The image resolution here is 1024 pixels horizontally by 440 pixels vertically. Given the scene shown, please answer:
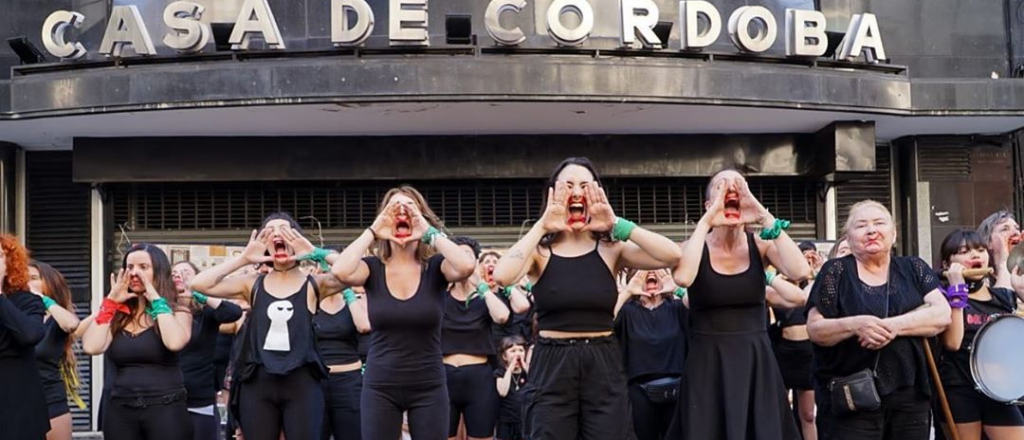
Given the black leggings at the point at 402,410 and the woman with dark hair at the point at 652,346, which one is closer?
the black leggings at the point at 402,410

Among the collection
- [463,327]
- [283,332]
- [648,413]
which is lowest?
[648,413]

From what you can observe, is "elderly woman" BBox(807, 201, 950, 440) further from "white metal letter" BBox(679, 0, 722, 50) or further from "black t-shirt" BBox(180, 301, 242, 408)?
"white metal letter" BBox(679, 0, 722, 50)

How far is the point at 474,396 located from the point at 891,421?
3.59 metres

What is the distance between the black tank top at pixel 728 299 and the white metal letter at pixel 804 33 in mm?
6748

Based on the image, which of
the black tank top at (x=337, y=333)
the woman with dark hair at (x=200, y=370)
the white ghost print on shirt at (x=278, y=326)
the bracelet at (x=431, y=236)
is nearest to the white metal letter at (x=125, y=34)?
the woman with dark hair at (x=200, y=370)

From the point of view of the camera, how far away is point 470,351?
934 cm

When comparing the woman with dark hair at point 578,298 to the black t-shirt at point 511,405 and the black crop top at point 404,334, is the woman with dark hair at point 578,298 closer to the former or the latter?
the black crop top at point 404,334

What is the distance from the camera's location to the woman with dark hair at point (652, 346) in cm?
859

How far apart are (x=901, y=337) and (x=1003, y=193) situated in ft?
30.5

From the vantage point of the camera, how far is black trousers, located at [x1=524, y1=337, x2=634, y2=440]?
6.17 m

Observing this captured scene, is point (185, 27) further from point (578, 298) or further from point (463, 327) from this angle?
point (578, 298)

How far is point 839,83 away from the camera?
13.0 m

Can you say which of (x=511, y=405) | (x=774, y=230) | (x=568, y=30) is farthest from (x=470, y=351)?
(x=568, y=30)

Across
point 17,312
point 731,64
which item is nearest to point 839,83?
point 731,64
